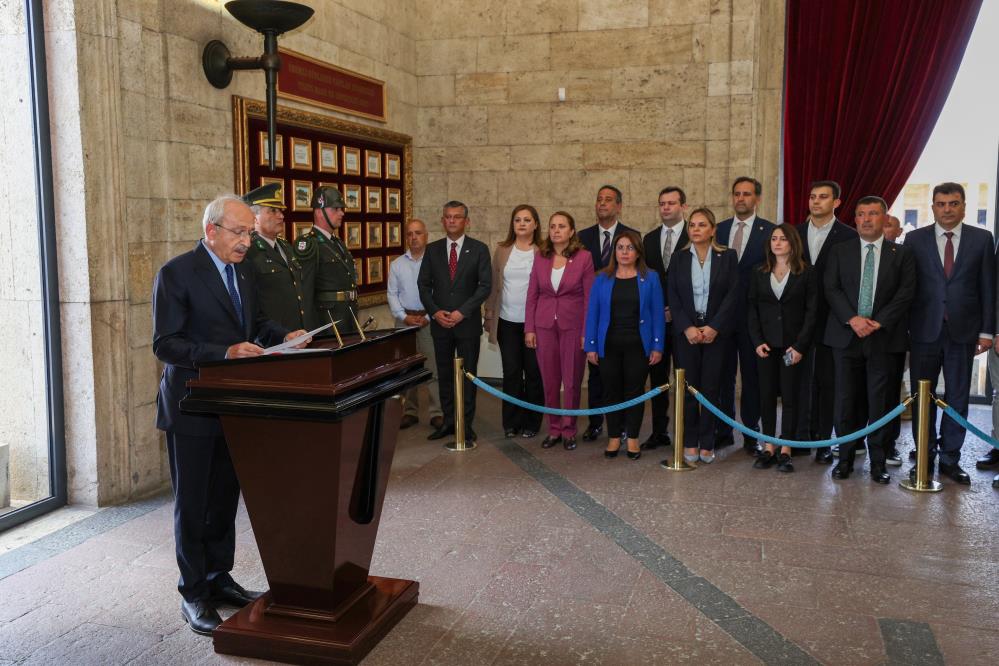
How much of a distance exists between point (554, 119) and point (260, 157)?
3.35 m

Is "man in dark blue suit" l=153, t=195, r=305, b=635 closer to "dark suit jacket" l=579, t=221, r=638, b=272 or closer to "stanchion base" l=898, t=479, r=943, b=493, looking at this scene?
"dark suit jacket" l=579, t=221, r=638, b=272

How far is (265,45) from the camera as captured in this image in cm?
575

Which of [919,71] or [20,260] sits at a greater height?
[919,71]

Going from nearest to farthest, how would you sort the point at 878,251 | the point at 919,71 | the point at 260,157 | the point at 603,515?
1. the point at 603,515
2. the point at 878,251
3. the point at 260,157
4. the point at 919,71

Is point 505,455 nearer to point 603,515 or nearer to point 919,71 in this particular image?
point 603,515

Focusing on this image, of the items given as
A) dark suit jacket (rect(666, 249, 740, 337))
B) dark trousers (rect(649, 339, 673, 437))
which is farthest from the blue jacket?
dark trousers (rect(649, 339, 673, 437))

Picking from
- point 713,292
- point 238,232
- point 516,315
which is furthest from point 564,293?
point 238,232

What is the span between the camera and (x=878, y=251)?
19.1 ft

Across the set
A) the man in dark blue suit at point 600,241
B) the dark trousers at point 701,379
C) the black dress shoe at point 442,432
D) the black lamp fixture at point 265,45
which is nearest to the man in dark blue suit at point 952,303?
the dark trousers at point 701,379

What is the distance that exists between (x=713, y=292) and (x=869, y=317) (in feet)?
3.14

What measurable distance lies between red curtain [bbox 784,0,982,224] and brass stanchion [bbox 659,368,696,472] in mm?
3337

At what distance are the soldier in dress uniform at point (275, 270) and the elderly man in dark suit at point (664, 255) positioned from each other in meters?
2.54

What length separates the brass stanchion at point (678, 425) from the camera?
19.3ft

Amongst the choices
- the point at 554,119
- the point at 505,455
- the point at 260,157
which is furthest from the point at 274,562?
the point at 554,119
